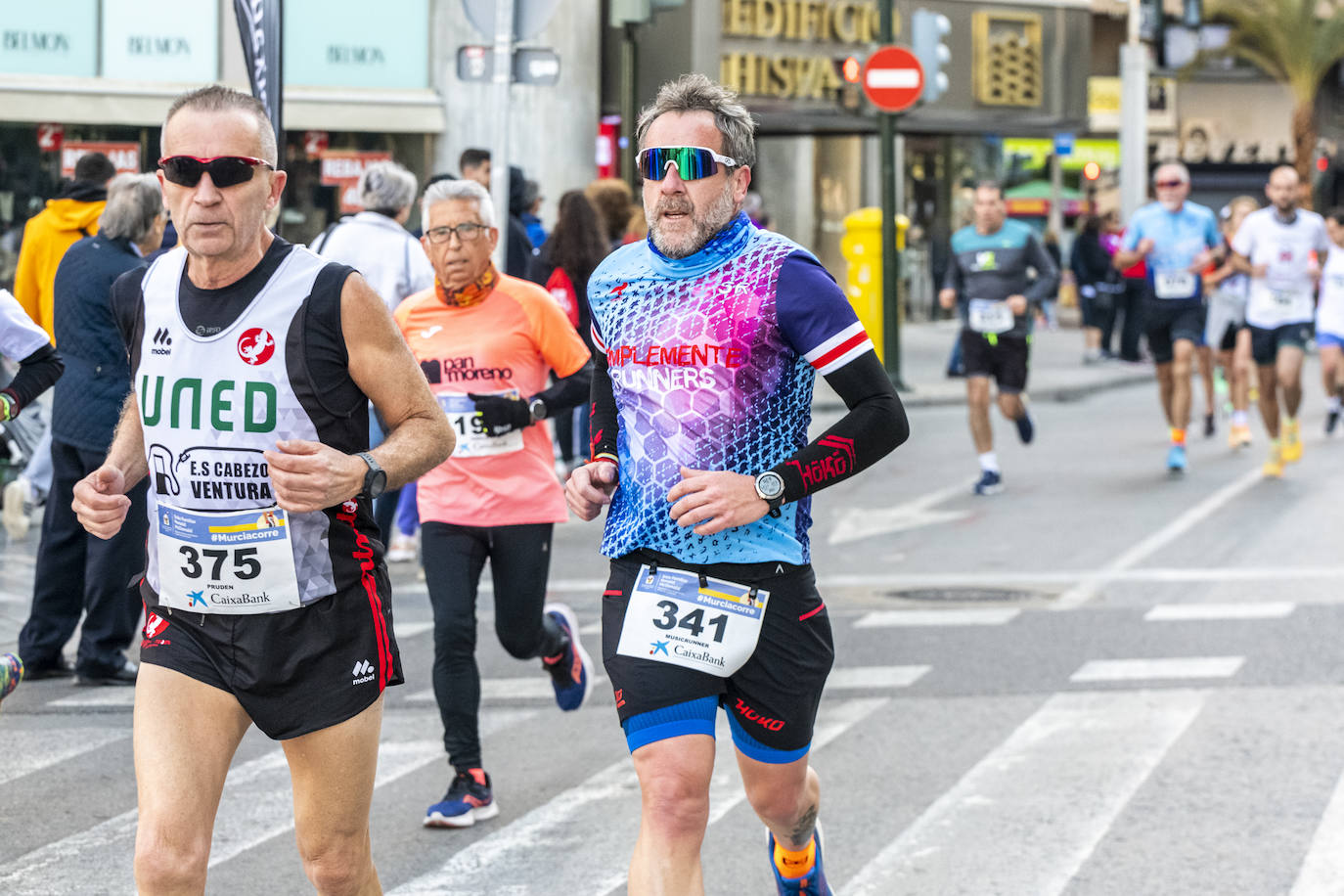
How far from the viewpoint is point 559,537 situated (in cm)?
1162

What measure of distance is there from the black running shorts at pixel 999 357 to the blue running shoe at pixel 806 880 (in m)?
9.56

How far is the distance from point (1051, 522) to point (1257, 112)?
3818 centimetres

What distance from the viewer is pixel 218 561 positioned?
3.79 metres

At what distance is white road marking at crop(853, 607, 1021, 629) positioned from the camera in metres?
8.92

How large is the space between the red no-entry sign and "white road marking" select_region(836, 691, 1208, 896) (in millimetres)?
12498

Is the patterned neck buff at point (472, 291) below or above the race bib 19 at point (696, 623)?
above

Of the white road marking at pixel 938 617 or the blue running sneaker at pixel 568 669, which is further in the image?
the white road marking at pixel 938 617

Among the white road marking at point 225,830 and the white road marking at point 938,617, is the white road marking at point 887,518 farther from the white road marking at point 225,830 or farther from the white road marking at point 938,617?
the white road marking at point 225,830

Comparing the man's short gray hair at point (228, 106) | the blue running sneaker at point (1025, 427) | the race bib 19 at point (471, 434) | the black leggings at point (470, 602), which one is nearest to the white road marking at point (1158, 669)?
the black leggings at point (470, 602)

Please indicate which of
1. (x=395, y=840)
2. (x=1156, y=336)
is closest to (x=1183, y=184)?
(x=1156, y=336)

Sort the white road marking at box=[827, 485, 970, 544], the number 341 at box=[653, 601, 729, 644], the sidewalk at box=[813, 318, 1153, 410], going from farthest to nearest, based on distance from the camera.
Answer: the sidewalk at box=[813, 318, 1153, 410], the white road marking at box=[827, 485, 970, 544], the number 341 at box=[653, 601, 729, 644]

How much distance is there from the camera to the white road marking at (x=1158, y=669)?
306 inches

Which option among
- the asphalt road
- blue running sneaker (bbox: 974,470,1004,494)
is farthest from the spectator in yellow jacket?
blue running sneaker (bbox: 974,470,1004,494)

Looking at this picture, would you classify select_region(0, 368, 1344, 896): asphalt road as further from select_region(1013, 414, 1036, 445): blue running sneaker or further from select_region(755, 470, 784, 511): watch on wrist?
select_region(1013, 414, 1036, 445): blue running sneaker
